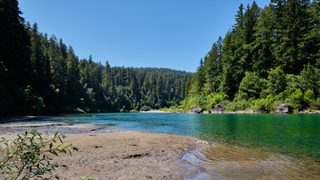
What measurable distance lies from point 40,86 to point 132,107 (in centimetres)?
8945

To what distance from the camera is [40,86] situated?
42.7 meters

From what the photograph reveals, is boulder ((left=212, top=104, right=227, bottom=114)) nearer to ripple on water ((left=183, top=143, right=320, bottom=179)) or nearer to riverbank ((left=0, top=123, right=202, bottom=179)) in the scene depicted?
ripple on water ((left=183, top=143, right=320, bottom=179))

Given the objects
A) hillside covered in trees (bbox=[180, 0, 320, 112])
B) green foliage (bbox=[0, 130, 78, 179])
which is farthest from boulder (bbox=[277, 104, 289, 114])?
green foliage (bbox=[0, 130, 78, 179])

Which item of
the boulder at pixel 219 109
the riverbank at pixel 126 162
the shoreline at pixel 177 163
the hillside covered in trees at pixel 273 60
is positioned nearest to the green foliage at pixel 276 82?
the hillside covered in trees at pixel 273 60

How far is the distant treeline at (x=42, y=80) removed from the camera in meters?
29.1

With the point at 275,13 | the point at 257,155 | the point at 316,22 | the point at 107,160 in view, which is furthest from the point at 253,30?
the point at 107,160

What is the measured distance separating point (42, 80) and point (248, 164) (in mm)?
53433

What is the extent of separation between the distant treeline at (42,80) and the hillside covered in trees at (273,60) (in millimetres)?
45928

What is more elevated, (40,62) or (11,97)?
(40,62)

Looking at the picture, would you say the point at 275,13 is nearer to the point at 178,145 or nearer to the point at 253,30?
the point at 253,30

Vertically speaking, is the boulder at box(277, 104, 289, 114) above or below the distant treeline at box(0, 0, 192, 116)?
below

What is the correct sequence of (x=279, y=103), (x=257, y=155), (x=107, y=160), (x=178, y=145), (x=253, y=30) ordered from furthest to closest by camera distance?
(x=253, y=30) < (x=279, y=103) < (x=178, y=145) < (x=257, y=155) < (x=107, y=160)

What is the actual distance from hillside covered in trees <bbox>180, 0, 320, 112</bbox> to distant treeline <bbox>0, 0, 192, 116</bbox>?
45.9 meters

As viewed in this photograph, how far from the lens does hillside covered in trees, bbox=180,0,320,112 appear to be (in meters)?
33.2
